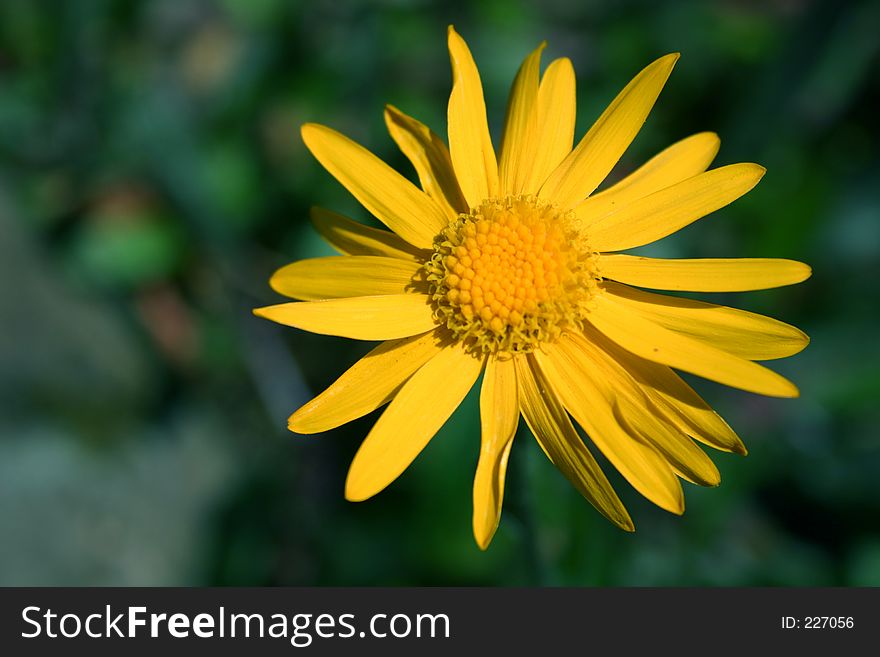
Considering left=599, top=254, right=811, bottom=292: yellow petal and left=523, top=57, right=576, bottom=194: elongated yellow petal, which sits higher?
left=523, top=57, right=576, bottom=194: elongated yellow petal

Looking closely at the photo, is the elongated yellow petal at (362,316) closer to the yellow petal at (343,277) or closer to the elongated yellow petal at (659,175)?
the yellow petal at (343,277)

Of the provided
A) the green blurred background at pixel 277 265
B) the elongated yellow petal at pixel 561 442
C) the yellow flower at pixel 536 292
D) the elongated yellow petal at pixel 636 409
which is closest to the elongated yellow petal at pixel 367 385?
the yellow flower at pixel 536 292

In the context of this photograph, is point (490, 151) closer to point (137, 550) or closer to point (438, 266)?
point (438, 266)

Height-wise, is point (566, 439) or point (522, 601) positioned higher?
point (566, 439)

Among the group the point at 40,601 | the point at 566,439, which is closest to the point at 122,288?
the point at 40,601

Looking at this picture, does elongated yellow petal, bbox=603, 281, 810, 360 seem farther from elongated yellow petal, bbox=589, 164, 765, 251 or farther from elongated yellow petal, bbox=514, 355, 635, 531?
elongated yellow petal, bbox=514, 355, 635, 531

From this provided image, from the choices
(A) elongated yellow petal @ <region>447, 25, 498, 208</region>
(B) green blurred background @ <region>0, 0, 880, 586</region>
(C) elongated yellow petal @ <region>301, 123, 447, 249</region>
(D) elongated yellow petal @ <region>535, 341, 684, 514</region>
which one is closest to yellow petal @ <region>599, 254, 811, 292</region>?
(D) elongated yellow petal @ <region>535, 341, 684, 514</region>

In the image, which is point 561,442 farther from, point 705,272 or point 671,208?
point 671,208
